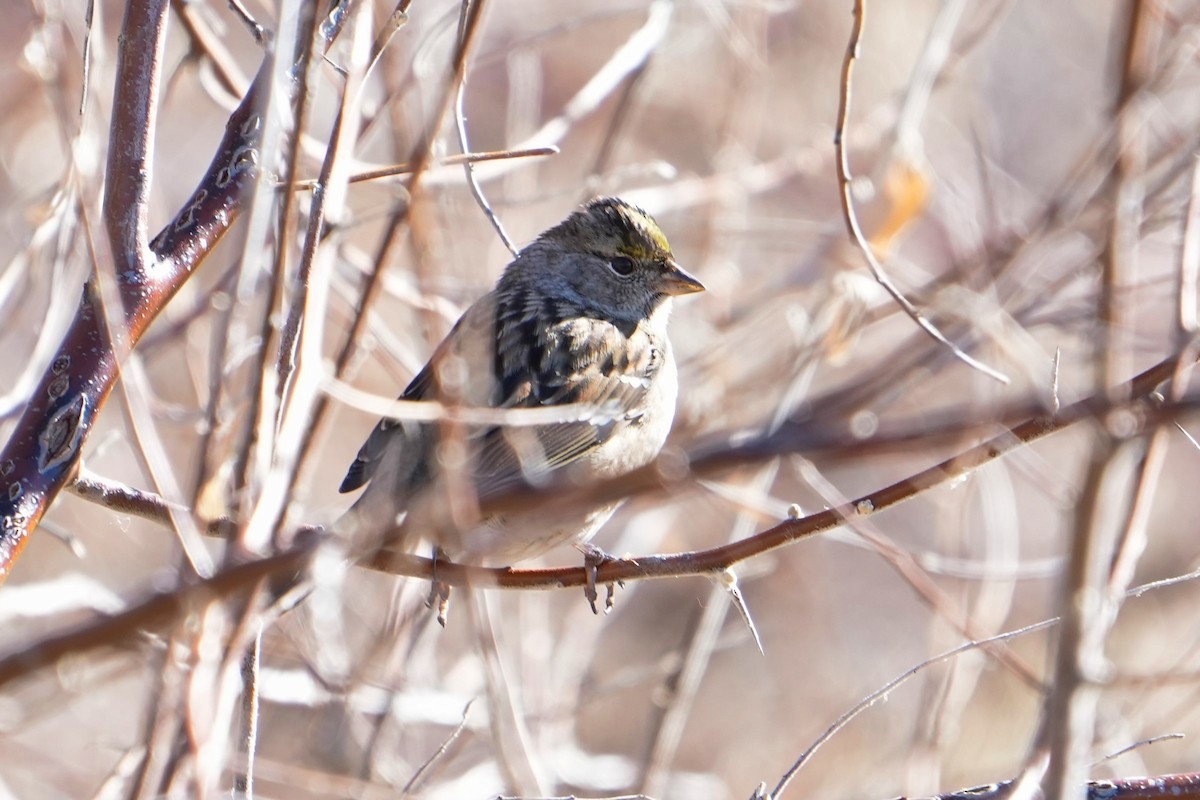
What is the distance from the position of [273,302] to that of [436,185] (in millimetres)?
2371

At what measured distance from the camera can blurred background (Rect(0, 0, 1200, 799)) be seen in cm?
303

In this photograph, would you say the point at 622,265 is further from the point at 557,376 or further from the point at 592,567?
the point at 592,567

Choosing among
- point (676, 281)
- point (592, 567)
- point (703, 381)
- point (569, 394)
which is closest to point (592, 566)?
point (592, 567)

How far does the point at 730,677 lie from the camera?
898 cm

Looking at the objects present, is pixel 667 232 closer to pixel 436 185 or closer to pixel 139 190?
pixel 436 185

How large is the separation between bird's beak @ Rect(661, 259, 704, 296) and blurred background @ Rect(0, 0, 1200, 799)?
453 mm

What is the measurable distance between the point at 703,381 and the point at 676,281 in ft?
2.63

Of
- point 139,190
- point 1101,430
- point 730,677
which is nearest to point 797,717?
point 730,677

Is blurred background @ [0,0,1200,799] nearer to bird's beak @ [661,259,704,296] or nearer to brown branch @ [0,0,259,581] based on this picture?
brown branch @ [0,0,259,581]

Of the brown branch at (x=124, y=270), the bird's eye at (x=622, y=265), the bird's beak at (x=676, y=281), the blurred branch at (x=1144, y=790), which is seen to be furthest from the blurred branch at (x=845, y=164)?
the bird's eye at (x=622, y=265)

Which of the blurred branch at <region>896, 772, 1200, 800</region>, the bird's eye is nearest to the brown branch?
the blurred branch at <region>896, 772, 1200, 800</region>

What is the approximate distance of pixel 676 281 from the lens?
545cm

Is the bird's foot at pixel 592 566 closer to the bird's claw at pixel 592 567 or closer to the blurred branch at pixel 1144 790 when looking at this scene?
the bird's claw at pixel 592 567

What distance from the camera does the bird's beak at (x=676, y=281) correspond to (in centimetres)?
538
